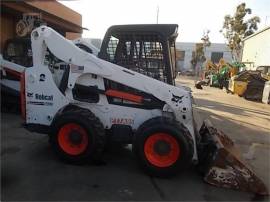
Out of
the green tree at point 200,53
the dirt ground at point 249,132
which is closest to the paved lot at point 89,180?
the dirt ground at point 249,132

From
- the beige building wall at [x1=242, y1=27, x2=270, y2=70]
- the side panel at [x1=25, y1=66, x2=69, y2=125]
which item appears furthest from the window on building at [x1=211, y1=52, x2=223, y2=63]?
the side panel at [x1=25, y1=66, x2=69, y2=125]

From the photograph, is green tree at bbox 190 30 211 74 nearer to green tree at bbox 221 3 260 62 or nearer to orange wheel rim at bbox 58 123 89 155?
green tree at bbox 221 3 260 62

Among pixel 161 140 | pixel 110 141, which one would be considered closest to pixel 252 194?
pixel 161 140

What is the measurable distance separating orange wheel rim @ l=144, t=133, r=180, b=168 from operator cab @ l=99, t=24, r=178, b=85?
1.10 metres

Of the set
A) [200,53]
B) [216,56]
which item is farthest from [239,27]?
[216,56]

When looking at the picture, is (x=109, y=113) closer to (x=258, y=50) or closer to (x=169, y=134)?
(x=169, y=134)

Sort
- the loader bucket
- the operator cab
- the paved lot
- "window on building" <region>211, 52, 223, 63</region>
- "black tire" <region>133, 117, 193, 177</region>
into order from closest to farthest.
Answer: the paved lot → the loader bucket → "black tire" <region>133, 117, 193, 177</region> → the operator cab → "window on building" <region>211, 52, 223, 63</region>

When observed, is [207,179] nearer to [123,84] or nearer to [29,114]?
[123,84]

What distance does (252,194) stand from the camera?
558cm

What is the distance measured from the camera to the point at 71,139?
246 inches

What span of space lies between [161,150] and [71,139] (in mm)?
1516

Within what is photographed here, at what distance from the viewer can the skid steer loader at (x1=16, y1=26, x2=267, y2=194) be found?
5.92m

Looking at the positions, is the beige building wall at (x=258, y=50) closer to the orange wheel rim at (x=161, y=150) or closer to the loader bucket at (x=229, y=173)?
the loader bucket at (x=229, y=173)

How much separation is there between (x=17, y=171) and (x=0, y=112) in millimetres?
A: 5034
